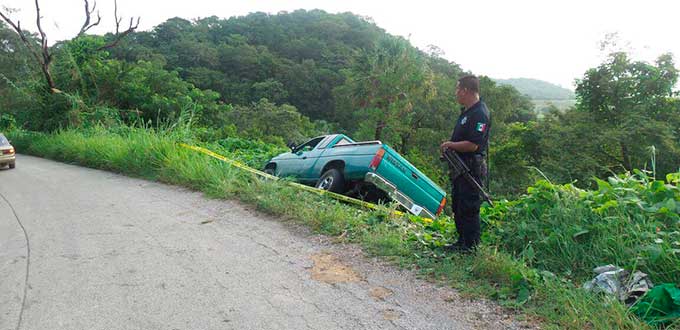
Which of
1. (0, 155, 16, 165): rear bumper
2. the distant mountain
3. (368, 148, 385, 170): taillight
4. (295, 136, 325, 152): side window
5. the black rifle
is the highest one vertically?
the distant mountain

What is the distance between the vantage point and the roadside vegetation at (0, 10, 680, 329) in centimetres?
392

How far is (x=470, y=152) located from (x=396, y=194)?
3995mm

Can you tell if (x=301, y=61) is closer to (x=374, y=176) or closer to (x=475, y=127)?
(x=374, y=176)

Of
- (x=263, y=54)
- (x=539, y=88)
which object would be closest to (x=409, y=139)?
(x=263, y=54)

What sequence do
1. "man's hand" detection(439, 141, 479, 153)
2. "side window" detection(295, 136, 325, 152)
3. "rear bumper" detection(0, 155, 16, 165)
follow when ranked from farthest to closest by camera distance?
"rear bumper" detection(0, 155, 16, 165) → "side window" detection(295, 136, 325, 152) → "man's hand" detection(439, 141, 479, 153)

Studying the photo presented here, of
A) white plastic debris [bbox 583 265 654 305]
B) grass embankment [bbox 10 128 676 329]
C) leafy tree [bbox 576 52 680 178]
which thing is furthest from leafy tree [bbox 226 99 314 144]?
white plastic debris [bbox 583 265 654 305]

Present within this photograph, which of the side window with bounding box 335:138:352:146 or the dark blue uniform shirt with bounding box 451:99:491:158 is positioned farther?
the side window with bounding box 335:138:352:146

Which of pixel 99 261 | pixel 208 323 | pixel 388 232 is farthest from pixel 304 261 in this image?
pixel 99 261

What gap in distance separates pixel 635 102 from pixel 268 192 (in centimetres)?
2489

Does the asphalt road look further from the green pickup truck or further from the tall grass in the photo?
the green pickup truck

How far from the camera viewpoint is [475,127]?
14.5ft

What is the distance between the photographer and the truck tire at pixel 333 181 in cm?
863

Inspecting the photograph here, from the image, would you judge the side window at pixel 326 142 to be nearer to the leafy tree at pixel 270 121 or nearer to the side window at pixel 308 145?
the side window at pixel 308 145

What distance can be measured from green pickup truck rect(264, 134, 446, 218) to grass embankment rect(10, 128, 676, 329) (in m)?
1.43
